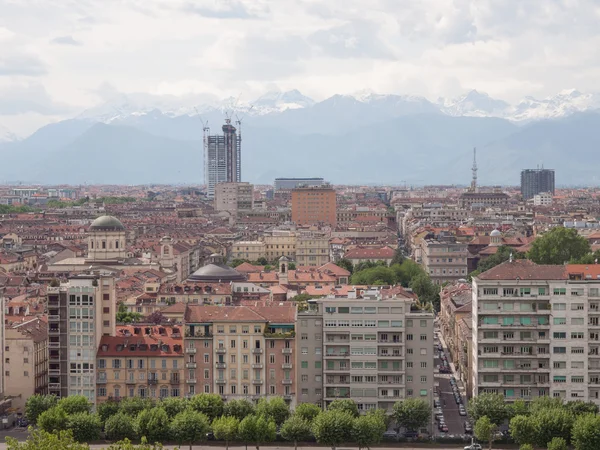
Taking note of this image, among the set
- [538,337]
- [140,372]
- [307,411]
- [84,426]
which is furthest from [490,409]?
[84,426]

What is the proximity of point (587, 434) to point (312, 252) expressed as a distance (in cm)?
11756

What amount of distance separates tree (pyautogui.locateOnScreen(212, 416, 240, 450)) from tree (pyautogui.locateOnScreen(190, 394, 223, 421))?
8.67ft

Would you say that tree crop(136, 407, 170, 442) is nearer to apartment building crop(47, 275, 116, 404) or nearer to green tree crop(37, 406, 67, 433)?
green tree crop(37, 406, 67, 433)

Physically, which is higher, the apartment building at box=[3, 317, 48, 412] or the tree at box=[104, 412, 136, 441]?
the apartment building at box=[3, 317, 48, 412]

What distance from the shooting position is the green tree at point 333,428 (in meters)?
69.4

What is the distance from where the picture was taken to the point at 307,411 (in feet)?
237

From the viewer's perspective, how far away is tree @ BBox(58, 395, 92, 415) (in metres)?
73.9

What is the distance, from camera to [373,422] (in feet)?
228

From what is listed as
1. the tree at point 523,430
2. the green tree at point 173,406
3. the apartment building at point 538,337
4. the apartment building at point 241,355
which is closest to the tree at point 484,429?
the tree at point 523,430

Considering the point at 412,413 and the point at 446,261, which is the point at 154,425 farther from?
the point at 446,261

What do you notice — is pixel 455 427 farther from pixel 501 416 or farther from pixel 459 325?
pixel 459 325

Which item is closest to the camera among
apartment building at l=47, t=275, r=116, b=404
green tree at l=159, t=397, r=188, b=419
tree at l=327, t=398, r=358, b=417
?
tree at l=327, t=398, r=358, b=417

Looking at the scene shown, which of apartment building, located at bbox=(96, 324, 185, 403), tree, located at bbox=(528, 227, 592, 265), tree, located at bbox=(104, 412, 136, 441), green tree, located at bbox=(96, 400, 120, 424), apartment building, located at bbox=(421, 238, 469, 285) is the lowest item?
tree, located at bbox=(104, 412, 136, 441)

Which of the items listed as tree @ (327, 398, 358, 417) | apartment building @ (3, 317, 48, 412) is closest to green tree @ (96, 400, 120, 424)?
apartment building @ (3, 317, 48, 412)
